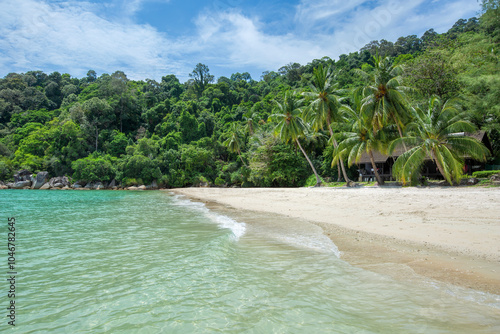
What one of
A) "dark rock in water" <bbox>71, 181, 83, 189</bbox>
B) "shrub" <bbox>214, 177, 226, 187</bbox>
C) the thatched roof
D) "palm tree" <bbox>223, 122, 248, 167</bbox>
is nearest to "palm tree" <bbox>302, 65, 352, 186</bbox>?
the thatched roof

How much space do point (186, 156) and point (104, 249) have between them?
122 feet

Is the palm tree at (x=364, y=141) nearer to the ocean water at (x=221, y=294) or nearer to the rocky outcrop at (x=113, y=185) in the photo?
the ocean water at (x=221, y=294)

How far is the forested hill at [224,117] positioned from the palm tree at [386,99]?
150 mm

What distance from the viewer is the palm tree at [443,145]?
14.5 metres

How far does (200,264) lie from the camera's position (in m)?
5.61

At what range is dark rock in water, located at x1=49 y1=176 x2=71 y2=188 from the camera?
145ft

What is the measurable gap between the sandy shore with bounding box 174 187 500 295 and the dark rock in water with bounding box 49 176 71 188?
46.8 meters

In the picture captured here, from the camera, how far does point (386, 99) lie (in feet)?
60.0

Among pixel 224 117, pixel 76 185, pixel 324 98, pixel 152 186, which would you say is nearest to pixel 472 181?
pixel 324 98

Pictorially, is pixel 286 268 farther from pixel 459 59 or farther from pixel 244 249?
pixel 459 59

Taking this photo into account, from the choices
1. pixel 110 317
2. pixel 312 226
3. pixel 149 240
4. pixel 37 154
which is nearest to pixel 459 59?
pixel 312 226

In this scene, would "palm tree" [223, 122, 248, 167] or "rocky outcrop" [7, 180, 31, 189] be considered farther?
"rocky outcrop" [7, 180, 31, 189]

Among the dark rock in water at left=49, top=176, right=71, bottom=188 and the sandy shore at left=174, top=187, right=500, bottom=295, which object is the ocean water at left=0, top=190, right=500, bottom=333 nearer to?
the sandy shore at left=174, top=187, right=500, bottom=295

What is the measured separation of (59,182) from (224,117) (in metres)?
33.1
